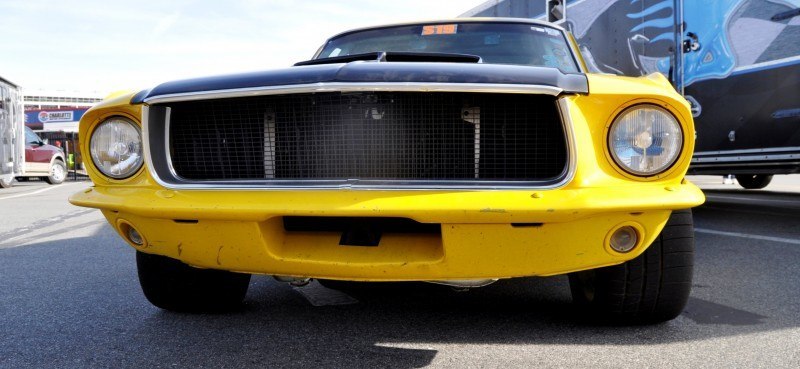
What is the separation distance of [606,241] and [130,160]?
1.74 metres

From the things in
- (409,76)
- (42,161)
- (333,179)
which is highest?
(409,76)

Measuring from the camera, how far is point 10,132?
14.0m

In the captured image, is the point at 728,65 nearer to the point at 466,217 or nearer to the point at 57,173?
the point at 466,217

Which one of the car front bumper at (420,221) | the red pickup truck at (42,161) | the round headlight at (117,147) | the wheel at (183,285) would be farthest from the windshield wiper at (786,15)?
the red pickup truck at (42,161)

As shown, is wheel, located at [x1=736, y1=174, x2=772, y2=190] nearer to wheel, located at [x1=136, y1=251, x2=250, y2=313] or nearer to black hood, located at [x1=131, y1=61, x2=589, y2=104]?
black hood, located at [x1=131, y1=61, x2=589, y2=104]

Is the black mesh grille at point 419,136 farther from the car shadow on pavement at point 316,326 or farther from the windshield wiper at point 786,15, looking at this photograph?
the windshield wiper at point 786,15

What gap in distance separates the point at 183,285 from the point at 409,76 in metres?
1.43

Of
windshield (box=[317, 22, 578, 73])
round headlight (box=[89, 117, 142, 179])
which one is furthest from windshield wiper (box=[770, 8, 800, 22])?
round headlight (box=[89, 117, 142, 179])

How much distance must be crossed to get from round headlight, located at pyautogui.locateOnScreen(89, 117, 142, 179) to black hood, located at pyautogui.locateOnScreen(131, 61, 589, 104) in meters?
0.40

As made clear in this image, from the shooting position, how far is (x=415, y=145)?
2.30m

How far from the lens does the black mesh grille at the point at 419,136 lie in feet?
7.42

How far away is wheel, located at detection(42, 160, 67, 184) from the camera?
18.4 meters

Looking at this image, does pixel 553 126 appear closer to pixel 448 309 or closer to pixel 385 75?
pixel 385 75

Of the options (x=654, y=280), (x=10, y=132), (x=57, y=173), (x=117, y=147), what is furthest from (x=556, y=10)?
(x=57, y=173)
